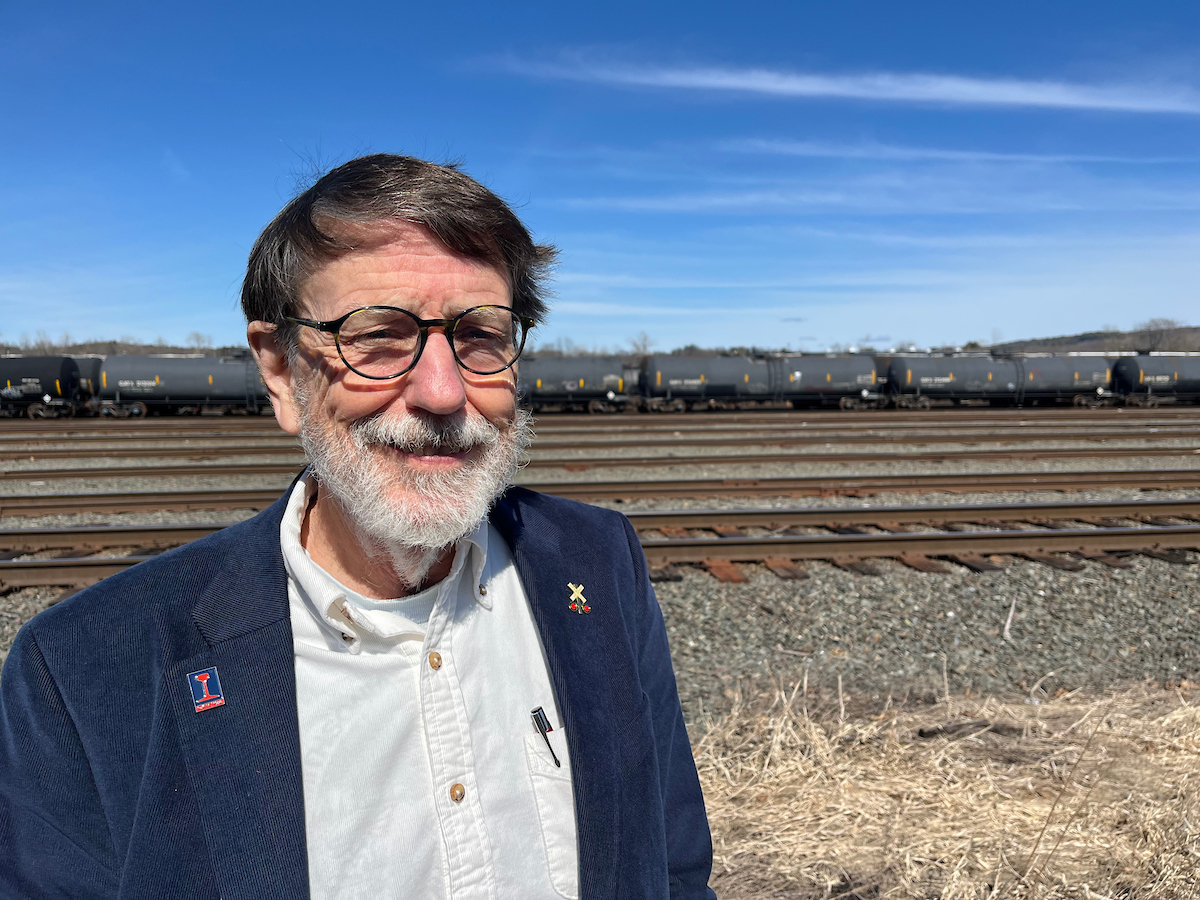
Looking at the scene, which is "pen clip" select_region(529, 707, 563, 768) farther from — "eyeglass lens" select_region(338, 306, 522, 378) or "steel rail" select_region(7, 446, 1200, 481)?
"steel rail" select_region(7, 446, 1200, 481)

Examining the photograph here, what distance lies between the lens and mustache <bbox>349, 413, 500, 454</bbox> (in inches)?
66.1

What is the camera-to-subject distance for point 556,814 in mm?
1656

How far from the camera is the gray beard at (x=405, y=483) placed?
5.50 ft

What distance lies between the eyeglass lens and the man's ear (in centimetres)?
26

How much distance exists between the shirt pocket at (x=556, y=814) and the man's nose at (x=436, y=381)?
81 cm

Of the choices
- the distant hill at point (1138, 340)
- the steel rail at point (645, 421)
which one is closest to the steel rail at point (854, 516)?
the steel rail at point (645, 421)

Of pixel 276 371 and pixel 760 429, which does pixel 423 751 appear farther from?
pixel 760 429

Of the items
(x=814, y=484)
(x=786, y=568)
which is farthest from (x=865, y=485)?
(x=786, y=568)

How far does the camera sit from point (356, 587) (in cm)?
181

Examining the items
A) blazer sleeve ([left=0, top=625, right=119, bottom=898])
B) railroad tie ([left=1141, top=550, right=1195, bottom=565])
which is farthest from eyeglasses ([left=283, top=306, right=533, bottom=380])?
railroad tie ([left=1141, top=550, right=1195, bottom=565])

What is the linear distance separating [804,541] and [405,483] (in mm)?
6259

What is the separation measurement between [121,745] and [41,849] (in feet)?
0.70

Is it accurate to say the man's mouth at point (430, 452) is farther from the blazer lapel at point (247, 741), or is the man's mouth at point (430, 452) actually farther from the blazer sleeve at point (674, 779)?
the blazer sleeve at point (674, 779)

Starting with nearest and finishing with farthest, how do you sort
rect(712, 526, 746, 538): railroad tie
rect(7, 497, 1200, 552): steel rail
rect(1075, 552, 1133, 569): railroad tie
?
1. rect(1075, 552, 1133, 569): railroad tie
2. rect(7, 497, 1200, 552): steel rail
3. rect(712, 526, 746, 538): railroad tie
